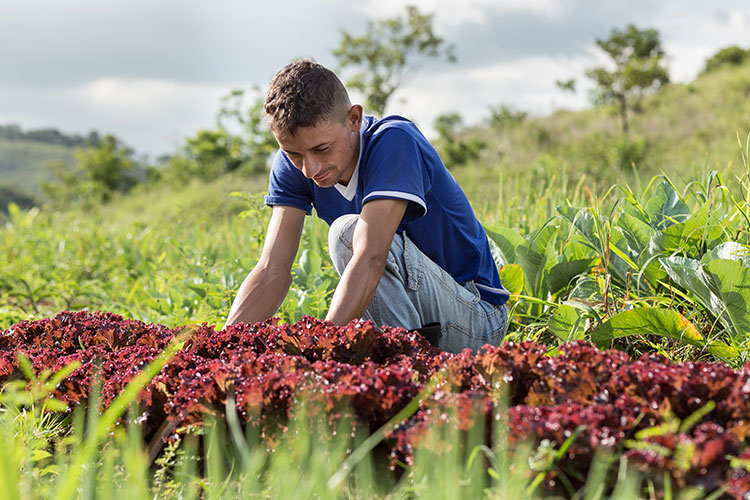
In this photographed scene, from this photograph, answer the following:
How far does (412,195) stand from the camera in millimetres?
2355

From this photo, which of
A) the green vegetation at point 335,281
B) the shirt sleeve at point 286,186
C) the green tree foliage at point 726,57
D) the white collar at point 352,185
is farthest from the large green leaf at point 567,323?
the green tree foliage at point 726,57

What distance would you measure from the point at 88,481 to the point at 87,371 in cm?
82

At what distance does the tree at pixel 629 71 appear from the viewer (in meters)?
15.8

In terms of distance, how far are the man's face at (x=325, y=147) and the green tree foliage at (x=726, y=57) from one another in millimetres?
30315

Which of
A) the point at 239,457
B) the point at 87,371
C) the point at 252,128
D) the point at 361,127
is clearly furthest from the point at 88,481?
the point at 252,128

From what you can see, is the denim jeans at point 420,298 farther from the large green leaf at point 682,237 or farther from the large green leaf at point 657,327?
the large green leaf at point 682,237

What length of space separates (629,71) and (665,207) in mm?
14224

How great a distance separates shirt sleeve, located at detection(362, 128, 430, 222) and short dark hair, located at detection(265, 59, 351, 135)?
0.21 m

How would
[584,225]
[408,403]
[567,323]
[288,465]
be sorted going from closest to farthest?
[288,465] < [408,403] < [567,323] < [584,225]

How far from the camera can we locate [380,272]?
7.54ft

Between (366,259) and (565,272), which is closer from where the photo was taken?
(366,259)

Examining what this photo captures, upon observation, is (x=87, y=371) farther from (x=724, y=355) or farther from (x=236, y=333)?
(x=724, y=355)

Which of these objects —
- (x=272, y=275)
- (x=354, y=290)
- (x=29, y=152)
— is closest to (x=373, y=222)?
(x=354, y=290)

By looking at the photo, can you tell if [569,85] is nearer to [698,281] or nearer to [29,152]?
[698,281]
